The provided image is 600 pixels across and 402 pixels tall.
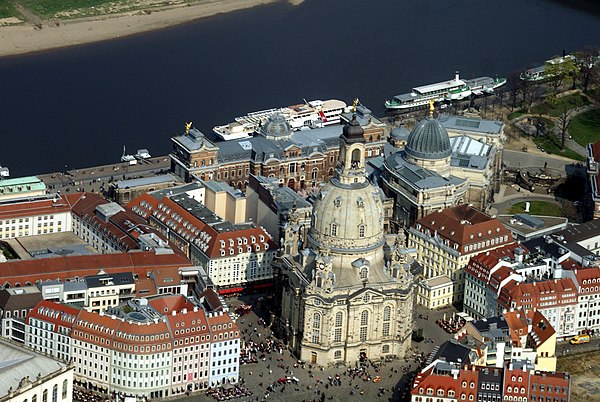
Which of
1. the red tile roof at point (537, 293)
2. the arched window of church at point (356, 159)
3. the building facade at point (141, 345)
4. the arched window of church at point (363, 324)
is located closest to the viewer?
the building facade at point (141, 345)

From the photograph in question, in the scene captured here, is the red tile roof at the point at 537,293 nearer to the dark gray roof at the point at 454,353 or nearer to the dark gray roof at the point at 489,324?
the dark gray roof at the point at 489,324

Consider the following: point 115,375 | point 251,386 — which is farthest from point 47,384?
point 251,386

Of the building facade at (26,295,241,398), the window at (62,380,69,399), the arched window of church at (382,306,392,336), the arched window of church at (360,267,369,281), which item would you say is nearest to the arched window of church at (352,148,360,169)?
the arched window of church at (360,267,369,281)

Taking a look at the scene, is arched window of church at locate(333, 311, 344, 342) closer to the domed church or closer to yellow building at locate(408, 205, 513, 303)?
the domed church

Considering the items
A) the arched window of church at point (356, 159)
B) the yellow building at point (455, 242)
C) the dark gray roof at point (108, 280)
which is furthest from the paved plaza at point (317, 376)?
the arched window of church at point (356, 159)

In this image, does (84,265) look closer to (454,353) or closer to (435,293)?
(435,293)

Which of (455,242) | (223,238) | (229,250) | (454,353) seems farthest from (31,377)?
(455,242)

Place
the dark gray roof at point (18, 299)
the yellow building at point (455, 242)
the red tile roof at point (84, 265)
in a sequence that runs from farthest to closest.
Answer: the yellow building at point (455, 242) → the red tile roof at point (84, 265) → the dark gray roof at point (18, 299)
